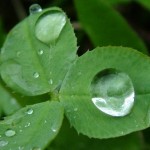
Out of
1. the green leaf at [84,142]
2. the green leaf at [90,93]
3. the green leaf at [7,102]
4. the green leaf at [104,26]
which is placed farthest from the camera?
the green leaf at [104,26]

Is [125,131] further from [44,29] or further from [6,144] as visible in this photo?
[44,29]

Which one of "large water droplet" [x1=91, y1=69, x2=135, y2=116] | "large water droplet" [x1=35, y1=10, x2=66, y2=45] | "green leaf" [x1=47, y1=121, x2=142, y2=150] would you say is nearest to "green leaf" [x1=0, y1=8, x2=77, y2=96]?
"large water droplet" [x1=35, y1=10, x2=66, y2=45]

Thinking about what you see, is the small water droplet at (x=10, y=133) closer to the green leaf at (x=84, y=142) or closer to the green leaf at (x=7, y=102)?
the green leaf at (x=7, y=102)

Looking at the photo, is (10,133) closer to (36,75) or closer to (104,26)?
(36,75)

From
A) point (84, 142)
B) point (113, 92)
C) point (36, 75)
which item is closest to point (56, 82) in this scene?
point (36, 75)

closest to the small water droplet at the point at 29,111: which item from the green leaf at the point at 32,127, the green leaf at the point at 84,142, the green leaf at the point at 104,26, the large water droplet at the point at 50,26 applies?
the green leaf at the point at 32,127

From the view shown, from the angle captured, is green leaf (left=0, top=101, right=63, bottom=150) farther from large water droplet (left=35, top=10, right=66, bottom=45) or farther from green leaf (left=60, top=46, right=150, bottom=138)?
large water droplet (left=35, top=10, right=66, bottom=45)

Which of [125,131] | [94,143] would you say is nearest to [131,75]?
[125,131]
